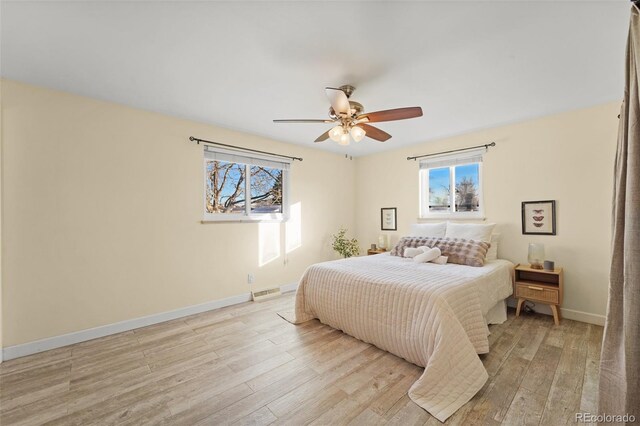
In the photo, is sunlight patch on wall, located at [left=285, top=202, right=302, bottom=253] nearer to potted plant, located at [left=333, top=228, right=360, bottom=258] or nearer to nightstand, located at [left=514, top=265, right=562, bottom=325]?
potted plant, located at [left=333, top=228, right=360, bottom=258]

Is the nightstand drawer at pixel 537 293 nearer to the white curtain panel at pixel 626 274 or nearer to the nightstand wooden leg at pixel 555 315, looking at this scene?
the nightstand wooden leg at pixel 555 315

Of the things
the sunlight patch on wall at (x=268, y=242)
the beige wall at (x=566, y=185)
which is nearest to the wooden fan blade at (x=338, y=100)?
the beige wall at (x=566, y=185)

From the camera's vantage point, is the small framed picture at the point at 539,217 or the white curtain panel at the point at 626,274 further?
→ the small framed picture at the point at 539,217

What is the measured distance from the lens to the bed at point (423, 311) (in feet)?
5.73

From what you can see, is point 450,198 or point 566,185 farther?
point 450,198

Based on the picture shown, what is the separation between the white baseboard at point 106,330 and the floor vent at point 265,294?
14 cm

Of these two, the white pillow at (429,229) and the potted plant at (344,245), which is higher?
the white pillow at (429,229)

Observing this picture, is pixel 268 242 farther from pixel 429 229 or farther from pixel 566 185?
pixel 566 185

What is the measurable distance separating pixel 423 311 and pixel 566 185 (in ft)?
8.28

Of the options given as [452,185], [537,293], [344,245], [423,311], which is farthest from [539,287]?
[344,245]

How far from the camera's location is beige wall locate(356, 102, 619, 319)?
→ 9.23 feet

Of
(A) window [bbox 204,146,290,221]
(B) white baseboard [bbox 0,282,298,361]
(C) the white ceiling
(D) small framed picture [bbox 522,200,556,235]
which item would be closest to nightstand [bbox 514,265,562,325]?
(D) small framed picture [bbox 522,200,556,235]

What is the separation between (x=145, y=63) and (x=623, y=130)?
2.84 m

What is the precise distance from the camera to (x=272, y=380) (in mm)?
1933
